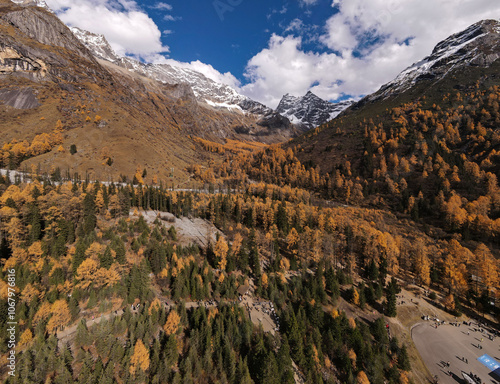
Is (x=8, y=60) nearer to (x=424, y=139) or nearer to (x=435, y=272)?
(x=435, y=272)

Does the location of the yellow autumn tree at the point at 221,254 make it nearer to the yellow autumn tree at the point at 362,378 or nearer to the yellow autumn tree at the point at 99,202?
the yellow autumn tree at the point at 362,378

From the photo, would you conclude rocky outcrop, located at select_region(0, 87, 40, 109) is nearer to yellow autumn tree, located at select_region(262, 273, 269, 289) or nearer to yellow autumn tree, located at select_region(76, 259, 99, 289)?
yellow autumn tree, located at select_region(76, 259, 99, 289)

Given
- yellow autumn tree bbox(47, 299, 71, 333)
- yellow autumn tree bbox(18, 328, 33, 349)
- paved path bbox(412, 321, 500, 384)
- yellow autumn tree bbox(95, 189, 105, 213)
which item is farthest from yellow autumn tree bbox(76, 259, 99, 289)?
paved path bbox(412, 321, 500, 384)

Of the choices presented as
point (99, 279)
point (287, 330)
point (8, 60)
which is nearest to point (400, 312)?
point (287, 330)

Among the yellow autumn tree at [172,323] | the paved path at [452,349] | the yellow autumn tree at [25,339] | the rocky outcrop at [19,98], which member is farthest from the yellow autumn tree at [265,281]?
the rocky outcrop at [19,98]

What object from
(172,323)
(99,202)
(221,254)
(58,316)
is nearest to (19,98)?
(99,202)

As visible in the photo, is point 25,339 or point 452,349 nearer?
point 25,339

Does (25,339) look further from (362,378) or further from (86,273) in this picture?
(362,378)
